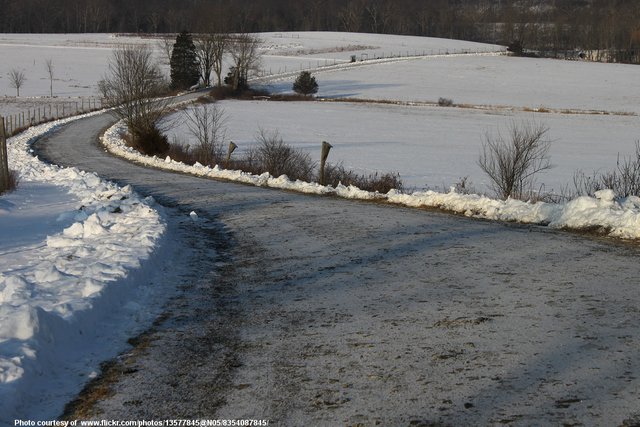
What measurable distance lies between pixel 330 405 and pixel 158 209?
30.6 feet

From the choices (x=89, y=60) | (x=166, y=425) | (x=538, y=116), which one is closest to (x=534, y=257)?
(x=166, y=425)

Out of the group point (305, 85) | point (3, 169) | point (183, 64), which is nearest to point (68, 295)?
point (3, 169)

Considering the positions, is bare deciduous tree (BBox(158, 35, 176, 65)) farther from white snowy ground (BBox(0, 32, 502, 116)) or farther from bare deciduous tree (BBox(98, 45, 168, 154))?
bare deciduous tree (BBox(98, 45, 168, 154))

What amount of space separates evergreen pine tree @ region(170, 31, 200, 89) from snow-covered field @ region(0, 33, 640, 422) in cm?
1003

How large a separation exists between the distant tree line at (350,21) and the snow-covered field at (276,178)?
34357 millimetres

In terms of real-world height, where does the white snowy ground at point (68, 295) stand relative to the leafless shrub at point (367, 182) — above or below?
above

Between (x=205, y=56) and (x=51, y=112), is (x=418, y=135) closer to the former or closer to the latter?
(x=51, y=112)

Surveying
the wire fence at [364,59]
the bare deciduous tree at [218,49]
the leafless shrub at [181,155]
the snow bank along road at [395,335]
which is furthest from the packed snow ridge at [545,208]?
the wire fence at [364,59]

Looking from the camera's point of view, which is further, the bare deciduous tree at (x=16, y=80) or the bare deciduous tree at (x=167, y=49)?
the bare deciduous tree at (x=167, y=49)

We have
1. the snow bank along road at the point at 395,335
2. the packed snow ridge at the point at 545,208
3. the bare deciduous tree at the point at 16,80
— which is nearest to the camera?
the snow bank along road at the point at 395,335

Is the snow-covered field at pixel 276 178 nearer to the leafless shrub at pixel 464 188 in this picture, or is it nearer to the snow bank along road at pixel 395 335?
the snow bank along road at pixel 395 335

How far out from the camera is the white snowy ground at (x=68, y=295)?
5191mm

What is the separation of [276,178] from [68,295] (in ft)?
45.4

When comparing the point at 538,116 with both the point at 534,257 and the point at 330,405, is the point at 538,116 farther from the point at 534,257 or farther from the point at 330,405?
the point at 330,405
